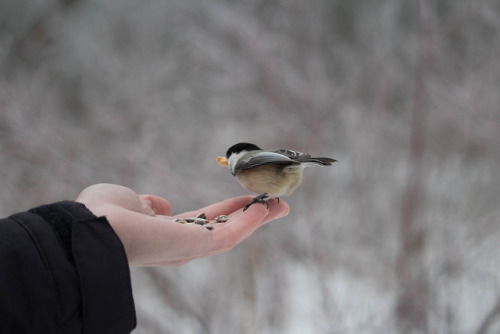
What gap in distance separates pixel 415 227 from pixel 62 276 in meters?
1.79

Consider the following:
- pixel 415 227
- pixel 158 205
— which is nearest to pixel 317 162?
pixel 158 205

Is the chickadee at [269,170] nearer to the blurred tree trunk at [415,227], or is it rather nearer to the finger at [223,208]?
the finger at [223,208]

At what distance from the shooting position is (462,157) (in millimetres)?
2086

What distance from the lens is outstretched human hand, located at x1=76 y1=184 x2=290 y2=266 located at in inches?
35.0

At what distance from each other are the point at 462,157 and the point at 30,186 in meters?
2.04

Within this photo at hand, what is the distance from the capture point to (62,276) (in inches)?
26.3

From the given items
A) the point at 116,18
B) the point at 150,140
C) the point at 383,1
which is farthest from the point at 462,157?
the point at 116,18

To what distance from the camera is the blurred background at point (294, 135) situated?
2.04 meters

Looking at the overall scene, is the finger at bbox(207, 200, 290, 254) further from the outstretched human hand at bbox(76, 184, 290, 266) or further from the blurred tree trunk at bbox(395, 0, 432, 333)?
the blurred tree trunk at bbox(395, 0, 432, 333)

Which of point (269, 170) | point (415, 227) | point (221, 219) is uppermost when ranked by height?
point (269, 170)

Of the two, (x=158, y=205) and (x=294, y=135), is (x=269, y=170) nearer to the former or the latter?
(x=158, y=205)

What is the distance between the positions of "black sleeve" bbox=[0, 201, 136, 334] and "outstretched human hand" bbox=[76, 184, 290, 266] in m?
0.13

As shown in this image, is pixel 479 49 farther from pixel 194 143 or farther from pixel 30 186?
pixel 30 186

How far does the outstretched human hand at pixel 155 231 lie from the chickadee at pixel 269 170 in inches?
6.5
